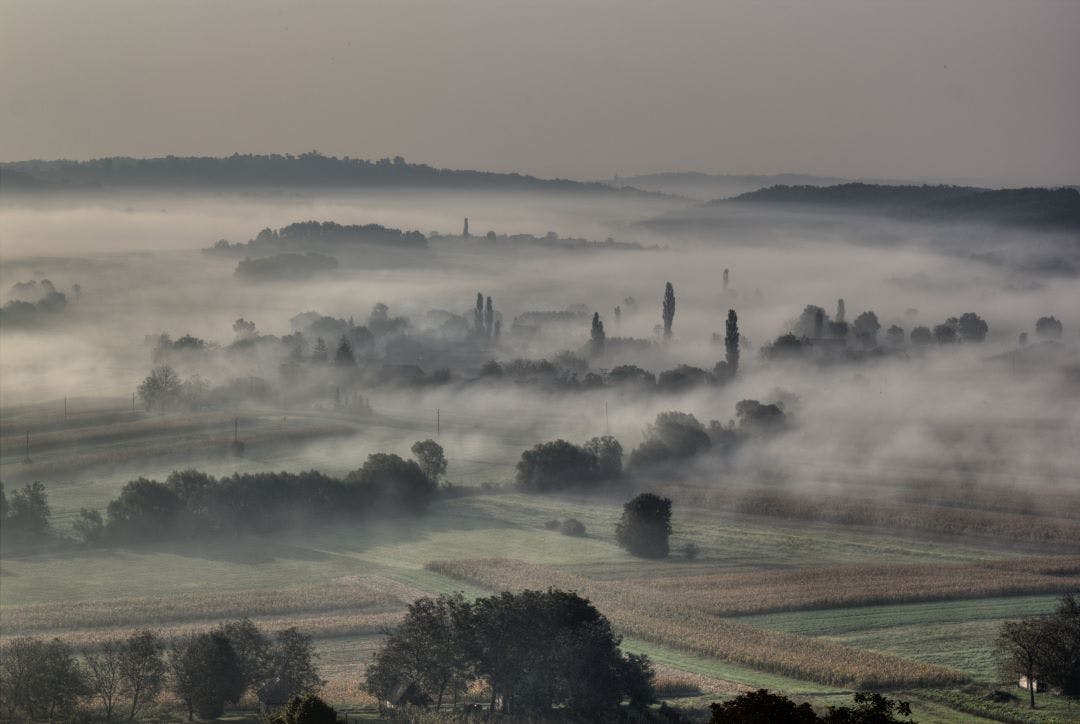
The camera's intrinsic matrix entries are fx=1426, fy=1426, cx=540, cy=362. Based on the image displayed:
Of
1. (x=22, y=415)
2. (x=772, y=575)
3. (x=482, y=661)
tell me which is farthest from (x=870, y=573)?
(x=22, y=415)

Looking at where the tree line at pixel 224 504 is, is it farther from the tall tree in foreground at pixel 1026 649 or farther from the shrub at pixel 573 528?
the tall tree in foreground at pixel 1026 649

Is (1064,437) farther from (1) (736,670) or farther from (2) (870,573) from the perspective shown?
(1) (736,670)

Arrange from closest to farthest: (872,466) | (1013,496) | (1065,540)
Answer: (1065,540) → (1013,496) → (872,466)

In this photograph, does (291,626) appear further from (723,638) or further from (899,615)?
(899,615)

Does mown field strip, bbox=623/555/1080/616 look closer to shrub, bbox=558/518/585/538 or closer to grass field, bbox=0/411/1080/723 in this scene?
grass field, bbox=0/411/1080/723

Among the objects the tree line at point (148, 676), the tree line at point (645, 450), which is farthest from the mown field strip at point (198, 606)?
the tree line at point (645, 450)
